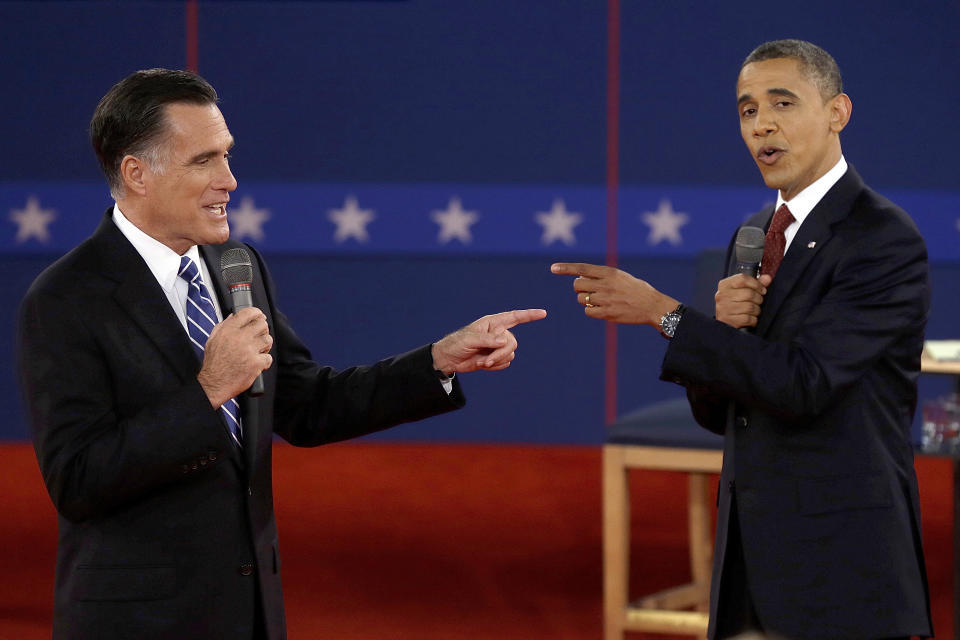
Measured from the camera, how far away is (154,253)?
199cm

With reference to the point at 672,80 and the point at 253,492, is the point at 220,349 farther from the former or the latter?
the point at 672,80

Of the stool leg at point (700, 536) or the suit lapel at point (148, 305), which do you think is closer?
the suit lapel at point (148, 305)

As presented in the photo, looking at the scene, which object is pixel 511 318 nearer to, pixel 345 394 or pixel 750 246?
pixel 345 394

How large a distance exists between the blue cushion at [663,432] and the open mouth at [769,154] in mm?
1300

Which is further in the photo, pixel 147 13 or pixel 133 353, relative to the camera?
pixel 147 13

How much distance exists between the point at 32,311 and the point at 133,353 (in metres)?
0.16

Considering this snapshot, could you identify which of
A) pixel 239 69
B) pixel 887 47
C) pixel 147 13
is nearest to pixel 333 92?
pixel 239 69

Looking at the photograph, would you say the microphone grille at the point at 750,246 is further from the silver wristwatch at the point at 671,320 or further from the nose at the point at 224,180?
the nose at the point at 224,180

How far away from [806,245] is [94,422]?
1.22m

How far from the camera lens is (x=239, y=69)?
5688 millimetres

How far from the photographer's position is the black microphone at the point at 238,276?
1.93m

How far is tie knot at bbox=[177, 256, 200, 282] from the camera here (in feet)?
6.59

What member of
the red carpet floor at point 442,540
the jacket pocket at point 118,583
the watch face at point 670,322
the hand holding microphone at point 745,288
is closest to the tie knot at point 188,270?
the jacket pocket at point 118,583

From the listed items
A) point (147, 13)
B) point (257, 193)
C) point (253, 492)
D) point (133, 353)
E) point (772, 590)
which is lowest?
point (772, 590)
